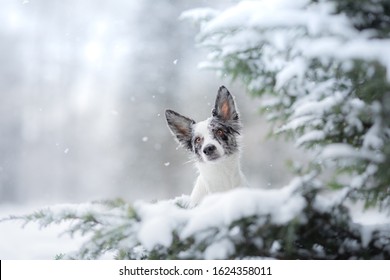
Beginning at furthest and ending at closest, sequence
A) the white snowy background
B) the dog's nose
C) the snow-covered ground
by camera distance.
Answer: the white snowy background, the snow-covered ground, the dog's nose

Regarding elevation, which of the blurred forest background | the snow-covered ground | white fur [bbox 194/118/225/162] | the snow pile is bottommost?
the snow pile

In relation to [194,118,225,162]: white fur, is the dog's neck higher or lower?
lower

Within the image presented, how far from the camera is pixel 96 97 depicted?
3.17 metres

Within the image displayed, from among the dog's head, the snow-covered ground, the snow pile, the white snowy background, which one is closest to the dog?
the dog's head

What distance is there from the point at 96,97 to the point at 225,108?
1249 mm

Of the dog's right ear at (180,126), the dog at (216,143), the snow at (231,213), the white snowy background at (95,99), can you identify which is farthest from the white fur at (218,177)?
the snow at (231,213)

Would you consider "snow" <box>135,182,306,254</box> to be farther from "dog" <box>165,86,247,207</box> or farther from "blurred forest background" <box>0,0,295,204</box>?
"blurred forest background" <box>0,0,295,204</box>

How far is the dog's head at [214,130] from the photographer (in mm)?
2162

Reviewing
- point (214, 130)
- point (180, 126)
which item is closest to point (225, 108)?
point (214, 130)

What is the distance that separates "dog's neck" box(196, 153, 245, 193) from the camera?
2.17 metres

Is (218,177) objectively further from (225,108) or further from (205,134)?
(225,108)
